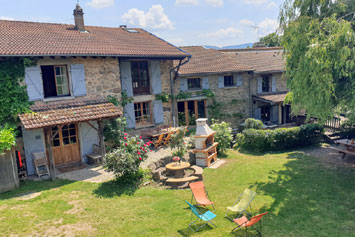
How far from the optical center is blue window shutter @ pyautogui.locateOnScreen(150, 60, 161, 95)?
15016 mm

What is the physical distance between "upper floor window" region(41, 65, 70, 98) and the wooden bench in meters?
2.56

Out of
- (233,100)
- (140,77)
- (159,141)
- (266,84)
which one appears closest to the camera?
(159,141)

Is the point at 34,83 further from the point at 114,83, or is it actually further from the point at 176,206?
the point at 176,206

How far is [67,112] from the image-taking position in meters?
10.3

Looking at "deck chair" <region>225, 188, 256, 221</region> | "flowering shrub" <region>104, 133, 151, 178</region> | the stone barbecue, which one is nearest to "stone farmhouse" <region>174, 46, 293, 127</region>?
the stone barbecue

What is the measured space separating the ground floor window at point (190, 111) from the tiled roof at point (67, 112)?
6.31 m

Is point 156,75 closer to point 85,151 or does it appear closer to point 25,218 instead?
point 85,151

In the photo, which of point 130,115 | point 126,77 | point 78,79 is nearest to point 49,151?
point 78,79

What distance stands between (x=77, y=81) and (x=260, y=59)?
14.6m

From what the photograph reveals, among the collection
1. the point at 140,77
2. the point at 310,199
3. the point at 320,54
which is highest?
the point at 320,54

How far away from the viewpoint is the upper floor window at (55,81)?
11.2m

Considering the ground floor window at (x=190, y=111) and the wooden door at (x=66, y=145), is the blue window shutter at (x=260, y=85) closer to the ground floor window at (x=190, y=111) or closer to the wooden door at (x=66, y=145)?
the ground floor window at (x=190, y=111)

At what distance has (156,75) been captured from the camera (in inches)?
599

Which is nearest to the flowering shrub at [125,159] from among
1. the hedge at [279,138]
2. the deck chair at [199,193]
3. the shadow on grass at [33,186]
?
the shadow on grass at [33,186]
